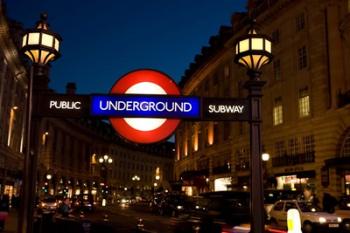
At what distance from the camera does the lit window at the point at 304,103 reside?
3910 centimetres

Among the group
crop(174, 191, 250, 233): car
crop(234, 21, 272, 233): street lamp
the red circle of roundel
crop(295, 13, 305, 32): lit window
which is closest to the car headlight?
crop(174, 191, 250, 233): car

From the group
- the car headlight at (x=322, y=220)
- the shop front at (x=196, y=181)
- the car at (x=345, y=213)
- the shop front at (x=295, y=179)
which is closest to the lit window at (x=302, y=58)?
the shop front at (x=295, y=179)

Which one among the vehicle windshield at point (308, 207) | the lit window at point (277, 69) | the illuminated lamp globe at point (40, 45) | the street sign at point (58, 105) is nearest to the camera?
the street sign at point (58, 105)

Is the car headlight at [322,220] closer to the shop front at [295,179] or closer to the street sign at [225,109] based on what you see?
the shop front at [295,179]

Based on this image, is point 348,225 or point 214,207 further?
point 348,225

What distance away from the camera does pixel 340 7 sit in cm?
3703

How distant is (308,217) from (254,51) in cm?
1688

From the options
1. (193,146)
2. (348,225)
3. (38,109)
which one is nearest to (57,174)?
(193,146)

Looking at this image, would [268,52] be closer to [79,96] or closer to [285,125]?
[79,96]

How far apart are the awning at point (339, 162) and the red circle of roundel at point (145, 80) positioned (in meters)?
28.1

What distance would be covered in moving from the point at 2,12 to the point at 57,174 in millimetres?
57594

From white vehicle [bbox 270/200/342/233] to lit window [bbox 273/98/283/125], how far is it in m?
18.5

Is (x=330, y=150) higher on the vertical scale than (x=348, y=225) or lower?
higher

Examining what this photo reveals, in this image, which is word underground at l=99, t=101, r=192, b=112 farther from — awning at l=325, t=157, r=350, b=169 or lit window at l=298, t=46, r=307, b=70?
lit window at l=298, t=46, r=307, b=70
